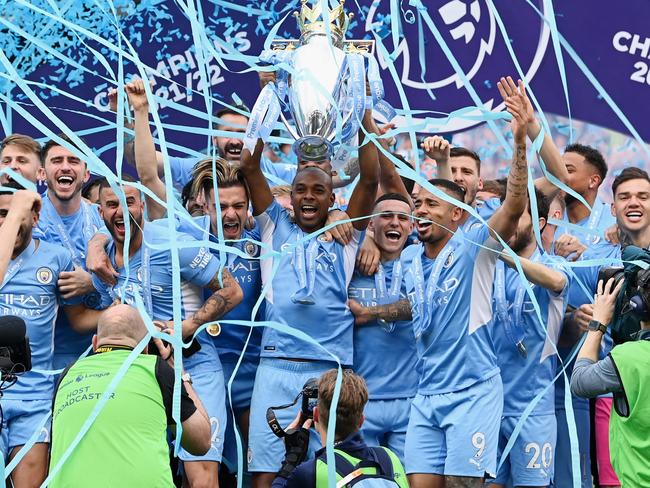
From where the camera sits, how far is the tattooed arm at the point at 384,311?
698cm

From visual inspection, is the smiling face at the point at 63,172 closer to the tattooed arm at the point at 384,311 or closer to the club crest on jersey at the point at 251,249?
the club crest on jersey at the point at 251,249

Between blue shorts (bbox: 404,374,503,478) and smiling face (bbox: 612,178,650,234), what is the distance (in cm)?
111

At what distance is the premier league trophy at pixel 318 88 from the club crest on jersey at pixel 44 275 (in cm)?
131

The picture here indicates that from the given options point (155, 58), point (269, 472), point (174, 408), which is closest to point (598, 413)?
point (269, 472)

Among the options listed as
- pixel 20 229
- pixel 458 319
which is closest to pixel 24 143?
pixel 20 229

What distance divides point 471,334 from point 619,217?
1095mm

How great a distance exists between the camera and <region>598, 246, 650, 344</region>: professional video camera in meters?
5.14

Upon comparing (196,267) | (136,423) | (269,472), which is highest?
(196,267)

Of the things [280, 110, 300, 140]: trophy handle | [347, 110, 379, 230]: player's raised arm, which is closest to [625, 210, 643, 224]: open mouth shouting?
[347, 110, 379, 230]: player's raised arm

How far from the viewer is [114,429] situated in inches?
200

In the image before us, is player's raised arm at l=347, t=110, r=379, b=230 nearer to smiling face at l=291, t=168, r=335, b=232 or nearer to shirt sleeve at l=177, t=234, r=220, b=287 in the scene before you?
smiling face at l=291, t=168, r=335, b=232

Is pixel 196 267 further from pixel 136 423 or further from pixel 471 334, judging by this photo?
pixel 136 423

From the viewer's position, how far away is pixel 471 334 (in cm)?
665

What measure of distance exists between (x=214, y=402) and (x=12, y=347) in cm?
156
